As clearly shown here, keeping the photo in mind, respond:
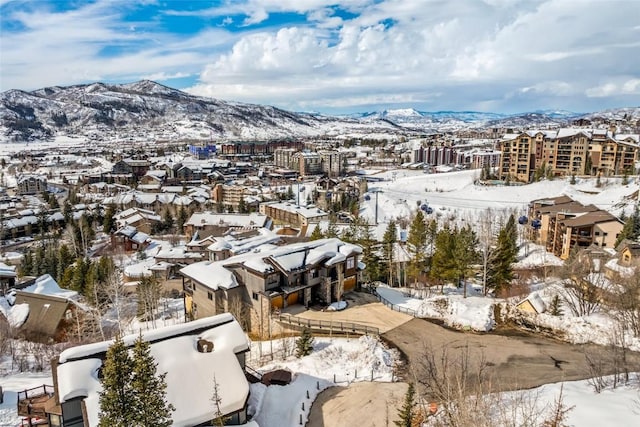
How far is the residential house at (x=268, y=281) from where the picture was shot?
23125mm

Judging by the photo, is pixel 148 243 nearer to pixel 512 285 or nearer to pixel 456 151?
pixel 512 285

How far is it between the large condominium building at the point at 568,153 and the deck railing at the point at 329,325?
63.5 metres

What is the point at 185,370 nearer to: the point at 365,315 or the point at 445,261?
the point at 365,315

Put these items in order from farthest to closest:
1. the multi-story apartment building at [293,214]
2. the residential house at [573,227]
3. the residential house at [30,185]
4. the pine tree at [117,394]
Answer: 1. the residential house at [30,185]
2. the multi-story apartment building at [293,214]
3. the residential house at [573,227]
4. the pine tree at [117,394]

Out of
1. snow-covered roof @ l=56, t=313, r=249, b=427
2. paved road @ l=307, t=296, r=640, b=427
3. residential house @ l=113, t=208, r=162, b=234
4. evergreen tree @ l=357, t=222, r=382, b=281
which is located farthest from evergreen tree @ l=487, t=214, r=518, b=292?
residential house @ l=113, t=208, r=162, b=234

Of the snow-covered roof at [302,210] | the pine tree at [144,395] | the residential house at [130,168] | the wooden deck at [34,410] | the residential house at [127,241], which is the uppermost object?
the pine tree at [144,395]

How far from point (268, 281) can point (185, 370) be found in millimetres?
10430

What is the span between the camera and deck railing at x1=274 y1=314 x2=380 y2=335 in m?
20.8

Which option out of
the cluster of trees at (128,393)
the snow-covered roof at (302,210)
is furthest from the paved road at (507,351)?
the snow-covered roof at (302,210)

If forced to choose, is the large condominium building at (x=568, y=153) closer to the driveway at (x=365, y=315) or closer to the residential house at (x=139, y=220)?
the driveway at (x=365, y=315)

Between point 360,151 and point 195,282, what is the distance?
488ft

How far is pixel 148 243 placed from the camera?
5328 cm

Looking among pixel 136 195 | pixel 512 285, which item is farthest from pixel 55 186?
pixel 512 285

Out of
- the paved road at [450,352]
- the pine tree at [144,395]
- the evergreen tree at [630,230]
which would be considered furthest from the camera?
the evergreen tree at [630,230]
